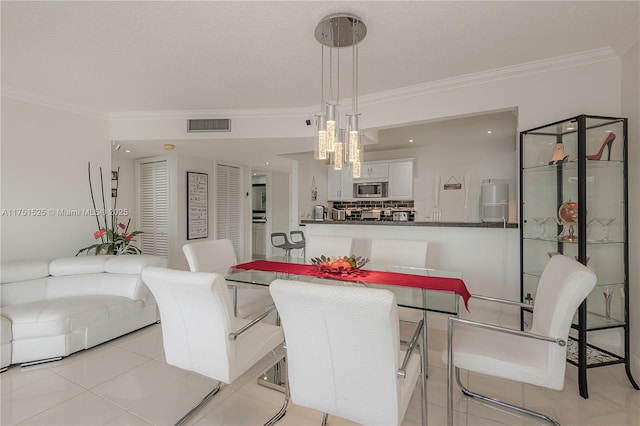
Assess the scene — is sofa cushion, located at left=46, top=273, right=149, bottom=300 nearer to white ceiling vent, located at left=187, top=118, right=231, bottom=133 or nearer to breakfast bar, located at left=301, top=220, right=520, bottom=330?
white ceiling vent, located at left=187, top=118, right=231, bottom=133

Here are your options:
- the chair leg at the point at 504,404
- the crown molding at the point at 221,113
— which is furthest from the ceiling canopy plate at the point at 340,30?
the chair leg at the point at 504,404

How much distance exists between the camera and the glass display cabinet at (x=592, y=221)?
2.17 meters

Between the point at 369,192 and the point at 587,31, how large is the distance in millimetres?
4071

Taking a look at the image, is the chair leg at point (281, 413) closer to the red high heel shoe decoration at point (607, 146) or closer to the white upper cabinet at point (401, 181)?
the red high heel shoe decoration at point (607, 146)

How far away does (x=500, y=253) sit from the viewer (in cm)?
292

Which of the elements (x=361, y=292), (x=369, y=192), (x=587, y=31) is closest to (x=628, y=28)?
(x=587, y=31)

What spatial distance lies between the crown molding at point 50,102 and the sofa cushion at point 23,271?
1727mm

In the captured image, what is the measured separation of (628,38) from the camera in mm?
2193

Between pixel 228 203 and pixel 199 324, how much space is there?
4.50 meters

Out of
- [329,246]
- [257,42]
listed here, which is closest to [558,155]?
[329,246]

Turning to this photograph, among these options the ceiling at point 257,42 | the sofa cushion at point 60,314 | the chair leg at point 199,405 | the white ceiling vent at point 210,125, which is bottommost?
the chair leg at point 199,405

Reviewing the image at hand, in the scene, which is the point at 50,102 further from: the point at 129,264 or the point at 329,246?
the point at 329,246

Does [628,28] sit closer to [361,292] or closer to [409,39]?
[409,39]

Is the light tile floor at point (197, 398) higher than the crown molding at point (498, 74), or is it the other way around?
the crown molding at point (498, 74)
